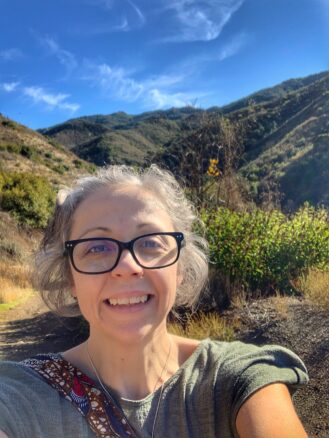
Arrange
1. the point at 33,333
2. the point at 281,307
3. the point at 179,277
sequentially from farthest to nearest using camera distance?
the point at 33,333
the point at 281,307
the point at 179,277

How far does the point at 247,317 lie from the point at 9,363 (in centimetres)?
426

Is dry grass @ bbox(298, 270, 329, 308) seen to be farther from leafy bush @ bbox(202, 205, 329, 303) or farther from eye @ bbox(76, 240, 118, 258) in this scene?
eye @ bbox(76, 240, 118, 258)

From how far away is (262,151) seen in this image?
41.4 meters

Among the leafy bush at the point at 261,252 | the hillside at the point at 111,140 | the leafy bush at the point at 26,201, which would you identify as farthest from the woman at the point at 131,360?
the hillside at the point at 111,140

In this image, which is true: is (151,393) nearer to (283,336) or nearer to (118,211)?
(118,211)

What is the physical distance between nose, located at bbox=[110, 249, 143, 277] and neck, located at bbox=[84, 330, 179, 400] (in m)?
0.23

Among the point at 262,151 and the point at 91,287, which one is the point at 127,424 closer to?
the point at 91,287

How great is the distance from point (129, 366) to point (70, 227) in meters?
0.53

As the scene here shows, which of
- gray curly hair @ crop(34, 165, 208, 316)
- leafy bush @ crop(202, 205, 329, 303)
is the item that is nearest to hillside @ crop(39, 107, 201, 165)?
leafy bush @ crop(202, 205, 329, 303)

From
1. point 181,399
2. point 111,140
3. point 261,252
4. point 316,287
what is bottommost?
point 316,287

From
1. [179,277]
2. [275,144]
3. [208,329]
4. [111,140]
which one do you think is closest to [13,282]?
[208,329]

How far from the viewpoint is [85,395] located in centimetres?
144

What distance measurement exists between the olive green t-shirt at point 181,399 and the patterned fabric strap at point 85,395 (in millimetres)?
23

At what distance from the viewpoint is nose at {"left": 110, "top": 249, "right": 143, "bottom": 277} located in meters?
1.57
